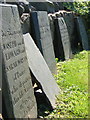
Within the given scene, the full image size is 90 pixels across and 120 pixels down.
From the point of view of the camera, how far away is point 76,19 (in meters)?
8.43

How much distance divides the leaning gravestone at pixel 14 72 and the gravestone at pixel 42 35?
151 centimetres

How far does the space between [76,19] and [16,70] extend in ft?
19.9

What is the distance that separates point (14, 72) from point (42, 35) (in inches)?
85.2

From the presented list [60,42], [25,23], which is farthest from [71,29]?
[25,23]

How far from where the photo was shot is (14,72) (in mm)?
2682

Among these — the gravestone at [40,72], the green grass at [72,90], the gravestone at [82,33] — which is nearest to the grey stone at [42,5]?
the green grass at [72,90]

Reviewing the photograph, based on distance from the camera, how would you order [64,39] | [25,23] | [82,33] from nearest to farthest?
[25,23], [64,39], [82,33]

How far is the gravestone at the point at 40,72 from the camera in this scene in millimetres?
3396

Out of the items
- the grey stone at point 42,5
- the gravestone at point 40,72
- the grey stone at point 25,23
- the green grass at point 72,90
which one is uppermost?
the grey stone at point 42,5

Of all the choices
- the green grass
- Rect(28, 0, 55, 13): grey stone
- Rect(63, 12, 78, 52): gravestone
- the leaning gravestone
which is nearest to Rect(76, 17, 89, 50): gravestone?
Rect(63, 12, 78, 52): gravestone

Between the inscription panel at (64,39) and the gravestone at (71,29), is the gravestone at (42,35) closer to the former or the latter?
the inscription panel at (64,39)

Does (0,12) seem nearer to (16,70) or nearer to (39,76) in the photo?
(16,70)

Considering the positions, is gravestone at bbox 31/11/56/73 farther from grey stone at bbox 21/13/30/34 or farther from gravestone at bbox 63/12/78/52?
gravestone at bbox 63/12/78/52

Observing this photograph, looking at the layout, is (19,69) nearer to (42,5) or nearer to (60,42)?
(60,42)
